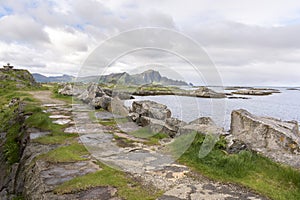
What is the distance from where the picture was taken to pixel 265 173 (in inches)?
253

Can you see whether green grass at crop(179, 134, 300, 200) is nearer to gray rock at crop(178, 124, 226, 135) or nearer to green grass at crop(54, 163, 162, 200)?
gray rock at crop(178, 124, 226, 135)

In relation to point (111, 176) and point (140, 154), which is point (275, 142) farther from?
point (111, 176)

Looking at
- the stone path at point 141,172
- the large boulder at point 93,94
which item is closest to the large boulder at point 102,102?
the large boulder at point 93,94

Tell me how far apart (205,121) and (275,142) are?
3447 mm

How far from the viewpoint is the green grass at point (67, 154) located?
281 inches

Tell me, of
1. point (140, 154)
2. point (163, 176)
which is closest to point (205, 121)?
point (140, 154)

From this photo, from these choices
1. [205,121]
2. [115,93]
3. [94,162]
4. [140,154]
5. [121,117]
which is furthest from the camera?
[115,93]

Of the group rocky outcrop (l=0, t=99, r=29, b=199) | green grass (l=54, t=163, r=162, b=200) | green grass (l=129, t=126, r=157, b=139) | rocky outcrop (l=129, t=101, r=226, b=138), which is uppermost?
rocky outcrop (l=129, t=101, r=226, b=138)

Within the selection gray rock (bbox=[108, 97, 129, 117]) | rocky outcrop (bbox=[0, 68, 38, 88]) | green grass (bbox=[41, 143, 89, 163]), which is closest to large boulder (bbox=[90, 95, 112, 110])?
gray rock (bbox=[108, 97, 129, 117])

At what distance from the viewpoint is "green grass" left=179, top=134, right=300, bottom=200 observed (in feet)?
18.4

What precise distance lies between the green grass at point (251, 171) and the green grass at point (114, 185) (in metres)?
1.75

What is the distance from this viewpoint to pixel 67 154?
7523 millimetres

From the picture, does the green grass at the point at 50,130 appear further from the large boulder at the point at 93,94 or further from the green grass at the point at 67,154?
the large boulder at the point at 93,94

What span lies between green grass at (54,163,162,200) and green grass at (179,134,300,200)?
175cm
